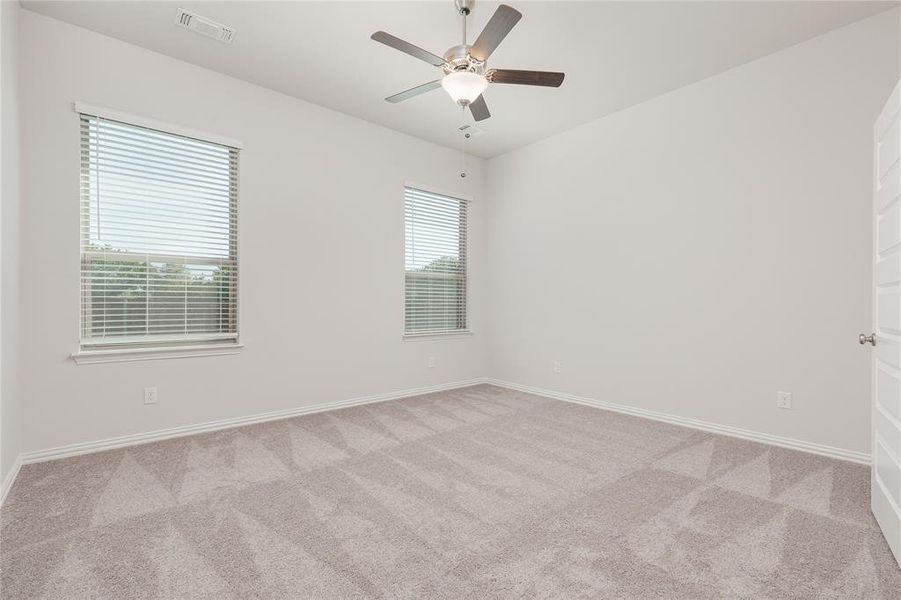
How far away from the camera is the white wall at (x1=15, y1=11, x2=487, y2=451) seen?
2684mm

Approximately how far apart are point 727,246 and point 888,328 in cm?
160

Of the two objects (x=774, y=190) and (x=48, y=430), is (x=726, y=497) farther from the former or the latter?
(x=48, y=430)

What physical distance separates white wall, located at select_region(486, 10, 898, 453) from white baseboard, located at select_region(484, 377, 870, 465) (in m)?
0.05

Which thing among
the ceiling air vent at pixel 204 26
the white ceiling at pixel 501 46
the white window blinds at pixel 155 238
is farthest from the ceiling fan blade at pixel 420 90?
the white window blinds at pixel 155 238

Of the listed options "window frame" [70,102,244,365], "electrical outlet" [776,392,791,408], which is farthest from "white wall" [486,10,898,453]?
"window frame" [70,102,244,365]

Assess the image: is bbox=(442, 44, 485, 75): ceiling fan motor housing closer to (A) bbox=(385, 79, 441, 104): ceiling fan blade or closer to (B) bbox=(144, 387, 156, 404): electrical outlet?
(A) bbox=(385, 79, 441, 104): ceiling fan blade

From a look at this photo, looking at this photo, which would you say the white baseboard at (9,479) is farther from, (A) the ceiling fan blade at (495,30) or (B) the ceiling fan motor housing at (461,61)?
(A) the ceiling fan blade at (495,30)

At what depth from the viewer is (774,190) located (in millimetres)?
3061

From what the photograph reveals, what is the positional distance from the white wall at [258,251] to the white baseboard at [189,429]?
0.04m

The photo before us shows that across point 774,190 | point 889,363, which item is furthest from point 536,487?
point 774,190

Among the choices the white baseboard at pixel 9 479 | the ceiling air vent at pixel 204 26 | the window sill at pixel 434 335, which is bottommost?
the white baseboard at pixel 9 479

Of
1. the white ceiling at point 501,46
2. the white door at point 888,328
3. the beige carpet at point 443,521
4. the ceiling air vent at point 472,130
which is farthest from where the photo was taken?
the ceiling air vent at point 472,130

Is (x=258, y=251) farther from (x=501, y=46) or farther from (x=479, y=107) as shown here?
(x=501, y=46)

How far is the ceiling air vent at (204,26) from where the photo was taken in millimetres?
2662
